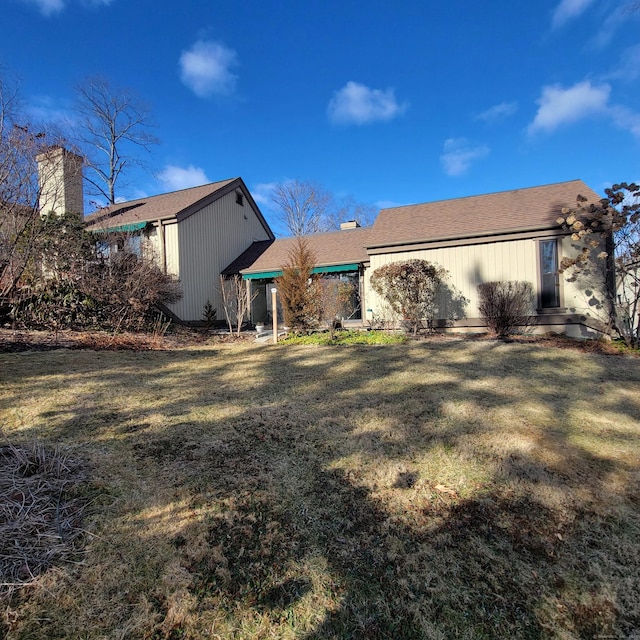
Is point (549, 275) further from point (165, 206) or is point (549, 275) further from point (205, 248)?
point (165, 206)

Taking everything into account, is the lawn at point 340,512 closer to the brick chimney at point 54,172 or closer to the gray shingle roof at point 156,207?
A: the brick chimney at point 54,172

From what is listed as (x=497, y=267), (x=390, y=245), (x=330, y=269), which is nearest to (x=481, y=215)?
(x=497, y=267)

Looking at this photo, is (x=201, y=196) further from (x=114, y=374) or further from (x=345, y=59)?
(x=114, y=374)

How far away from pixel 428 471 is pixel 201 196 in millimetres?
14275

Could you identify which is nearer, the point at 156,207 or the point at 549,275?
the point at 549,275

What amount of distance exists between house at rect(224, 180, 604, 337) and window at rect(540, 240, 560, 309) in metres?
0.02

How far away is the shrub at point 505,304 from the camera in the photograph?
933 centimetres

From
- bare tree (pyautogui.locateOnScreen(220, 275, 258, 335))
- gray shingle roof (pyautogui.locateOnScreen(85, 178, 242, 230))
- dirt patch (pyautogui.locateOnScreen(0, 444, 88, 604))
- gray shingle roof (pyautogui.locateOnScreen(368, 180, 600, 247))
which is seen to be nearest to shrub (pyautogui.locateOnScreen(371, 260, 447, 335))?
gray shingle roof (pyautogui.locateOnScreen(368, 180, 600, 247))

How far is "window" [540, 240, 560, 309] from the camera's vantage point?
997cm

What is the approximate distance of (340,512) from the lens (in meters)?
2.51

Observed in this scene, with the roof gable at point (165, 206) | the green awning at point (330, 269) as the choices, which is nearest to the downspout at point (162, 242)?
the roof gable at point (165, 206)

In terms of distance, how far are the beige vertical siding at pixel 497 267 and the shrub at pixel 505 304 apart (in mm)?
434

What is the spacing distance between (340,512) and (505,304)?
27.3ft

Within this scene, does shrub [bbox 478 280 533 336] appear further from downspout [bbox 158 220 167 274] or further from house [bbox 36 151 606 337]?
downspout [bbox 158 220 167 274]
